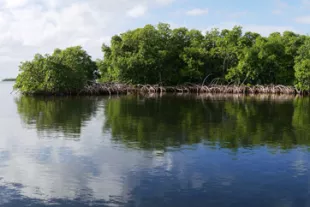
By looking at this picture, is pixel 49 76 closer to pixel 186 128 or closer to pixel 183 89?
pixel 183 89

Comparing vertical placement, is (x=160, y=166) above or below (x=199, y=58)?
below

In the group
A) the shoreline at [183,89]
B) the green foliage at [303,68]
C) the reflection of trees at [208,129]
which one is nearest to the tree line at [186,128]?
the reflection of trees at [208,129]

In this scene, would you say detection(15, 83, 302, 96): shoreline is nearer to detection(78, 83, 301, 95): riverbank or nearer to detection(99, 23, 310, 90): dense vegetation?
detection(78, 83, 301, 95): riverbank

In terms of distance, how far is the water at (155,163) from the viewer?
8953 millimetres

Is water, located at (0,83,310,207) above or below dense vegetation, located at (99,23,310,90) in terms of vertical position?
below

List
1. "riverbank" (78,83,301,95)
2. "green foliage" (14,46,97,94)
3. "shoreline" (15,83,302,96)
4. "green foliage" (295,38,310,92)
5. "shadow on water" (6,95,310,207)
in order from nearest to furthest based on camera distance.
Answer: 1. "shadow on water" (6,95,310,207)
2. "green foliage" (14,46,97,94)
3. "green foliage" (295,38,310,92)
4. "shoreline" (15,83,302,96)
5. "riverbank" (78,83,301,95)

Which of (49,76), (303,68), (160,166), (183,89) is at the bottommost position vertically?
(160,166)

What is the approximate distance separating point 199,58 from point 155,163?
4411 centimetres

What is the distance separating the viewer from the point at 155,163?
11867 millimetres

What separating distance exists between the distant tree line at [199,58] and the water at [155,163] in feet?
102

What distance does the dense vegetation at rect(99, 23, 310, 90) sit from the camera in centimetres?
5128

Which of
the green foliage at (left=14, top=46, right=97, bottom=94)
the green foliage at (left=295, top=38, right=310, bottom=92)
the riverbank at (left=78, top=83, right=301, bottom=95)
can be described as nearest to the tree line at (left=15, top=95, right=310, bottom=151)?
the green foliage at (left=14, top=46, right=97, bottom=94)

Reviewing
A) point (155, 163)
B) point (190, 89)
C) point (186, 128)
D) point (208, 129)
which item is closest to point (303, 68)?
point (190, 89)

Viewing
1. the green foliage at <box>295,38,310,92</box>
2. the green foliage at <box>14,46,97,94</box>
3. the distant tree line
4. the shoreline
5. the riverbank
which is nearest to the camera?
the green foliage at <box>14,46,97,94</box>
